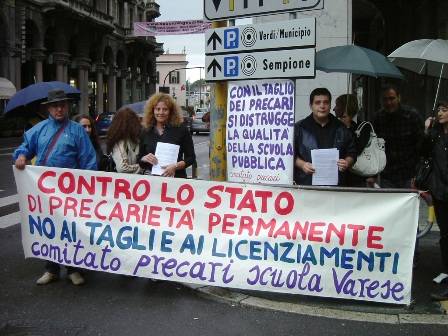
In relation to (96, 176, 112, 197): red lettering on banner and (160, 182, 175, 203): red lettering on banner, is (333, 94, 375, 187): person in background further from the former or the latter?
(96, 176, 112, 197): red lettering on banner

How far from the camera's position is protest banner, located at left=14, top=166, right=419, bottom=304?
4.59 metres

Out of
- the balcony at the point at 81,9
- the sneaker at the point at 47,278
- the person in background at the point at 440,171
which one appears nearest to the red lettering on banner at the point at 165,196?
the sneaker at the point at 47,278


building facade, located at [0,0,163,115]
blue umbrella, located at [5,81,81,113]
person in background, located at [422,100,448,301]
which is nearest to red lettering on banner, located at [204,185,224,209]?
person in background, located at [422,100,448,301]

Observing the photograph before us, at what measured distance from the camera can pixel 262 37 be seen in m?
5.23

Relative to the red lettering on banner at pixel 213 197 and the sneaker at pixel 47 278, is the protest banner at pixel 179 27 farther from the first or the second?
the red lettering on banner at pixel 213 197

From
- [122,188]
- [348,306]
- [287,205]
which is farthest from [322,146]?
[122,188]

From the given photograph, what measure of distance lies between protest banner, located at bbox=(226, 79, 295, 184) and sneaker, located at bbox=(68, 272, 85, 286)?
175 cm

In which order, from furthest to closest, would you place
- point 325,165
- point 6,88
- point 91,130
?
point 6,88 → point 91,130 → point 325,165

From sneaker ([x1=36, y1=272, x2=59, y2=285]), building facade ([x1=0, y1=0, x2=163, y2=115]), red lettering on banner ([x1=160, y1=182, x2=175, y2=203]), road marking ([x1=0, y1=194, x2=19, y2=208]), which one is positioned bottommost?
sneaker ([x1=36, y1=272, x2=59, y2=285])

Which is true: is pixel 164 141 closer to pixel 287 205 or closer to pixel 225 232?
pixel 225 232

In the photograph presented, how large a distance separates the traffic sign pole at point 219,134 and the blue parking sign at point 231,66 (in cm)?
24

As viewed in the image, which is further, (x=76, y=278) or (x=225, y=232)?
(x=76, y=278)

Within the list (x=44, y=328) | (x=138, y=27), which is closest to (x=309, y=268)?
(x=44, y=328)

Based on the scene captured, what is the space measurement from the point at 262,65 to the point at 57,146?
2110 mm
